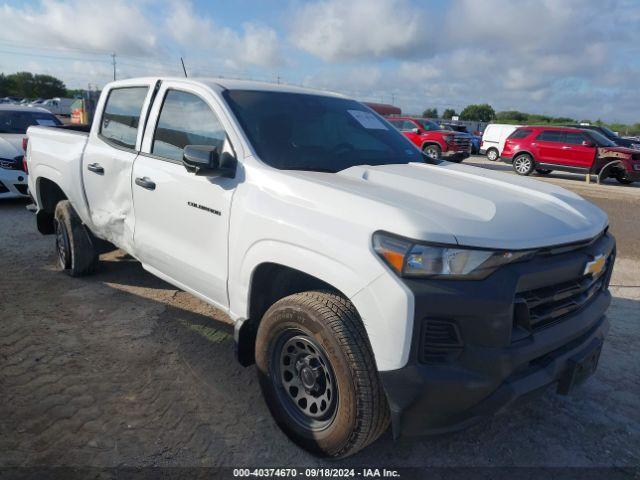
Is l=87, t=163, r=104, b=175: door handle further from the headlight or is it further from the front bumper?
the front bumper

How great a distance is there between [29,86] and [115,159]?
10037 cm

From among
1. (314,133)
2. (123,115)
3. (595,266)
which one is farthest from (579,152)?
(123,115)

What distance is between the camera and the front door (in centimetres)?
303

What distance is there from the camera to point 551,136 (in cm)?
1742

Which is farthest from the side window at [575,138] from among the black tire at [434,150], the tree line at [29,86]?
the tree line at [29,86]

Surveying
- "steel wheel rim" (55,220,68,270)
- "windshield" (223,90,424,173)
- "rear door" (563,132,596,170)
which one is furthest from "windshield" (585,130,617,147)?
"steel wheel rim" (55,220,68,270)

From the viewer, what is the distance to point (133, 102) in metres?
4.07

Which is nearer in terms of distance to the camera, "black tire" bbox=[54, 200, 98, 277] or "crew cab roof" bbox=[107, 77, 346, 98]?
"crew cab roof" bbox=[107, 77, 346, 98]

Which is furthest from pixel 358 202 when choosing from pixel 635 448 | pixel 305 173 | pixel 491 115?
pixel 491 115

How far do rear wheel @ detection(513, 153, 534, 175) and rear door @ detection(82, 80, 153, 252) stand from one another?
1613cm

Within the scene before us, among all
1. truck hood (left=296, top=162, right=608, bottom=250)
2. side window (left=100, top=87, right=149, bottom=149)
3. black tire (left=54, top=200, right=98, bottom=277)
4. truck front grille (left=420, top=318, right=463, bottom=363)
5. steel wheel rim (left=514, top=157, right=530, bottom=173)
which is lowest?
black tire (left=54, top=200, right=98, bottom=277)

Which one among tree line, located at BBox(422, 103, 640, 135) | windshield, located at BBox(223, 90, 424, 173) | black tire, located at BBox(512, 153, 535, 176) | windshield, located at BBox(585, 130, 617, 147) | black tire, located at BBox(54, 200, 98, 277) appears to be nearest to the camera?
windshield, located at BBox(223, 90, 424, 173)

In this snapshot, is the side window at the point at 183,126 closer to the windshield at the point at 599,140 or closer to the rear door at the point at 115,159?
the rear door at the point at 115,159

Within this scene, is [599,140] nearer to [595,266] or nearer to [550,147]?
[550,147]
